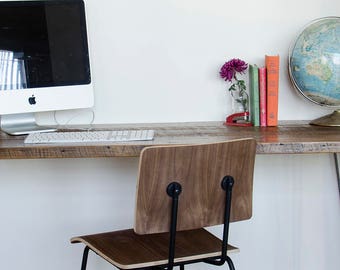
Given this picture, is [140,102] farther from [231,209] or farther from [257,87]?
[231,209]

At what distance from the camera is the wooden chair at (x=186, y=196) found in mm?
1617

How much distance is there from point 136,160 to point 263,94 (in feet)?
1.97

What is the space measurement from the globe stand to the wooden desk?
39 millimetres

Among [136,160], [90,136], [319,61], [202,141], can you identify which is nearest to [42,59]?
[90,136]

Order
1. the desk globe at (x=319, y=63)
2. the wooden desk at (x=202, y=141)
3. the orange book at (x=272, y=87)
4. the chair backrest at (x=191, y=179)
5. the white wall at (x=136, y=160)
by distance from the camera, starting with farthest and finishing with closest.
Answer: the white wall at (x=136, y=160) < the orange book at (x=272, y=87) < the desk globe at (x=319, y=63) < the wooden desk at (x=202, y=141) < the chair backrest at (x=191, y=179)

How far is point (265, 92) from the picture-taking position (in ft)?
7.47

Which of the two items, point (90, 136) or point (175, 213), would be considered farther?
point (90, 136)

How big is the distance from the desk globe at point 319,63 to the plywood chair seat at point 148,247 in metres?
0.70

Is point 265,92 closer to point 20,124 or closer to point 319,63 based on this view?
point 319,63

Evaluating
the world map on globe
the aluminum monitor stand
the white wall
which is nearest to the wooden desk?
the aluminum monitor stand

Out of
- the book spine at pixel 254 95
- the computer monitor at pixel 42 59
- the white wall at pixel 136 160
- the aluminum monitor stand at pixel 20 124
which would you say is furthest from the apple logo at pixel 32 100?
the book spine at pixel 254 95

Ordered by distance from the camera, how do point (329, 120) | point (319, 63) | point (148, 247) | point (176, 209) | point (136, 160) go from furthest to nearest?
point (136, 160)
point (329, 120)
point (319, 63)
point (148, 247)
point (176, 209)

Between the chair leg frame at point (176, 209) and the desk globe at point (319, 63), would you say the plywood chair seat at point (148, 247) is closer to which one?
the chair leg frame at point (176, 209)

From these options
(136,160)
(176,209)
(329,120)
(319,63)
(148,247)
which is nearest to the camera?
(176,209)
